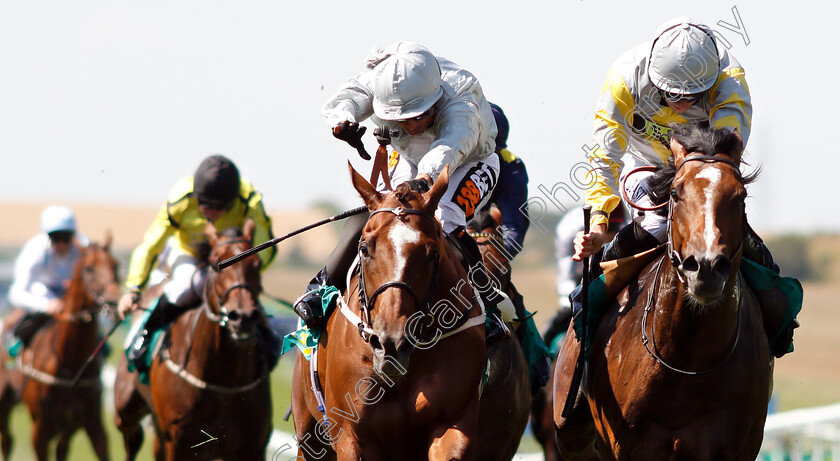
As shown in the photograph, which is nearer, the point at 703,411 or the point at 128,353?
the point at 703,411

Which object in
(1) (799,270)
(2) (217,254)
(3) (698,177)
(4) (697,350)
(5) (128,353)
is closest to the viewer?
(3) (698,177)

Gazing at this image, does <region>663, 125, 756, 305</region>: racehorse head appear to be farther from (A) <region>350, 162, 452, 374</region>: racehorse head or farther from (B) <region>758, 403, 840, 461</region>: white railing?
(B) <region>758, 403, 840, 461</region>: white railing

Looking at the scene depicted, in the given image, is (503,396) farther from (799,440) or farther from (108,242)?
(108,242)

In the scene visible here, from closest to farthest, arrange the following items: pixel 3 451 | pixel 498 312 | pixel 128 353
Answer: pixel 498 312 → pixel 128 353 → pixel 3 451

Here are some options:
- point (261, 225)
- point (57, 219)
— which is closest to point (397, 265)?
point (261, 225)

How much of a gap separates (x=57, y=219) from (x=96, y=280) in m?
1.38

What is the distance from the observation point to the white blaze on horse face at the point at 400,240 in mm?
4727

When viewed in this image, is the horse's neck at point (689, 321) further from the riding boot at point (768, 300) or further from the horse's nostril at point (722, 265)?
the riding boot at point (768, 300)

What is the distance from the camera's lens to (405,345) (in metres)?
4.65

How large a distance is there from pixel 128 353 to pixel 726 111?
5276mm

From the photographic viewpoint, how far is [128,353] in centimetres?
888

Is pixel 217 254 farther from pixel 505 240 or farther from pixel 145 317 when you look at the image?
pixel 505 240

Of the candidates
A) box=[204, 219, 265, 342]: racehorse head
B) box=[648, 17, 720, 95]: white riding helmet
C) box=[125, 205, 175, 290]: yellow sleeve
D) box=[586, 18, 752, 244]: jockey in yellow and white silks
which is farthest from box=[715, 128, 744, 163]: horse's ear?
box=[125, 205, 175, 290]: yellow sleeve

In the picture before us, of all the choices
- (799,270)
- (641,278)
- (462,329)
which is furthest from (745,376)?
(799,270)
